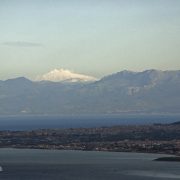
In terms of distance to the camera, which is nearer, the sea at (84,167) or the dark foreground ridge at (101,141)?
the sea at (84,167)

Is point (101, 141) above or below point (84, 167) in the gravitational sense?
above

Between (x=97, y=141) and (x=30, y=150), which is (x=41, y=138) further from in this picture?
(x=30, y=150)

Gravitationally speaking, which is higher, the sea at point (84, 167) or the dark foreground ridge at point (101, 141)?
the dark foreground ridge at point (101, 141)

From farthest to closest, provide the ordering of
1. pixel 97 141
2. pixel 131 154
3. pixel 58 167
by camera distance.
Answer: pixel 97 141 < pixel 131 154 < pixel 58 167

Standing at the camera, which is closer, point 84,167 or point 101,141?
point 84,167

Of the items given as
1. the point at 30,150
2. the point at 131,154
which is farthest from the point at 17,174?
the point at 30,150

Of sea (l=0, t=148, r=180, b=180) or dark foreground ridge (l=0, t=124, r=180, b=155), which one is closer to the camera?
sea (l=0, t=148, r=180, b=180)

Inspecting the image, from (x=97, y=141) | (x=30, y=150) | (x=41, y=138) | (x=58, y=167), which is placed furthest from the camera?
(x=41, y=138)

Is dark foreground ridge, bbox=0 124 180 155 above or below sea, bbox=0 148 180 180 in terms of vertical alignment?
above
